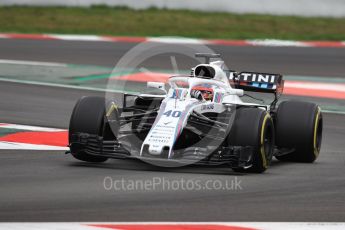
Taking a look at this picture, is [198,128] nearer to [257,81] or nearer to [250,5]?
[257,81]

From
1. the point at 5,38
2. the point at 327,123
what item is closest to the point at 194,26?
the point at 5,38

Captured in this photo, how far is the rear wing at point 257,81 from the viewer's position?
11250 mm

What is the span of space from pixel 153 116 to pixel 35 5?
1827 centimetres

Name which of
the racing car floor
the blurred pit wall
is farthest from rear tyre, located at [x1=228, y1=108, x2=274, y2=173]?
the blurred pit wall

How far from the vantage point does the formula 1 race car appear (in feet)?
30.8

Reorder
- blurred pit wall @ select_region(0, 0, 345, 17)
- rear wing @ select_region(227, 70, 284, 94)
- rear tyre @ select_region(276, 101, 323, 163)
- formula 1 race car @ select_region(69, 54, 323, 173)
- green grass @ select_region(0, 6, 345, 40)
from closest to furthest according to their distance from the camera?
formula 1 race car @ select_region(69, 54, 323, 173) → rear tyre @ select_region(276, 101, 323, 163) → rear wing @ select_region(227, 70, 284, 94) → green grass @ select_region(0, 6, 345, 40) → blurred pit wall @ select_region(0, 0, 345, 17)

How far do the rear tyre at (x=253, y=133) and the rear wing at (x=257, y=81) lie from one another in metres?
1.50

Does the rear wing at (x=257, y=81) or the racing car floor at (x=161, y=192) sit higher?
the rear wing at (x=257, y=81)

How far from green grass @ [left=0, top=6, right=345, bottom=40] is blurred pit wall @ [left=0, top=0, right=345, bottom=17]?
169mm

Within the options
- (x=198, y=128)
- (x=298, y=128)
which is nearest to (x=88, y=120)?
(x=198, y=128)

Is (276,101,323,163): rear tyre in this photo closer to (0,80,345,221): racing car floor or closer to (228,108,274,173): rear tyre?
(0,80,345,221): racing car floor

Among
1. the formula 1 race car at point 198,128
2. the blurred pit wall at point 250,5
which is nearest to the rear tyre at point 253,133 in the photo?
the formula 1 race car at point 198,128

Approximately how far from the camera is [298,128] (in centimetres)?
1052

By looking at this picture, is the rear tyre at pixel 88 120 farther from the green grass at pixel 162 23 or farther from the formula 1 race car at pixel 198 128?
the green grass at pixel 162 23
